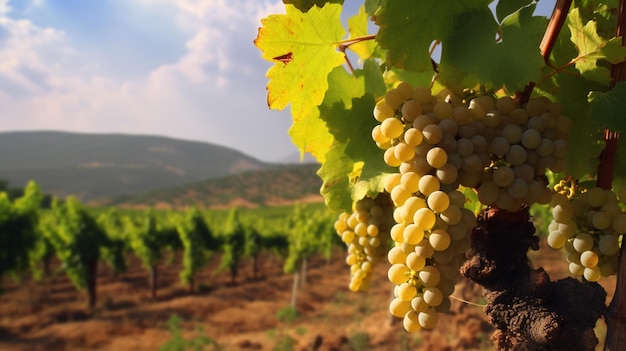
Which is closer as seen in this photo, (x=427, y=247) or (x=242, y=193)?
(x=427, y=247)

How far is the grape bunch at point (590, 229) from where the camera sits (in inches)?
40.2

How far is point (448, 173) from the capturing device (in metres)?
0.89

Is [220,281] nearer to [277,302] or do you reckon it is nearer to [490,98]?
[277,302]

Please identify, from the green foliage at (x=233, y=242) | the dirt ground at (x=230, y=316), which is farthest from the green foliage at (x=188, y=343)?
the green foliage at (x=233, y=242)

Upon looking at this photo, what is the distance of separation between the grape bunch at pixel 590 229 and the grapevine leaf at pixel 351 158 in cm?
43

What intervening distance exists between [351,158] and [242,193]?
254 ft

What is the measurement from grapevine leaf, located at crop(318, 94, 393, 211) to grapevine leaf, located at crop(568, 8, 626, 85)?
0.50 metres

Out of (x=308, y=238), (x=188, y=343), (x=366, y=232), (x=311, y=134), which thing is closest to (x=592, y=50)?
(x=311, y=134)

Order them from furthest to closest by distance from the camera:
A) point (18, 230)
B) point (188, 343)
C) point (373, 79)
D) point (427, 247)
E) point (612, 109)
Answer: point (18, 230) → point (188, 343) → point (373, 79) → point (612, 109) → point (427, 247)

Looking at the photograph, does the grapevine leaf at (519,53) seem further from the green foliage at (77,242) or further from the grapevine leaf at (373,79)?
the green foliage at (77,242)

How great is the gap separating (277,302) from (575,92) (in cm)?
1807

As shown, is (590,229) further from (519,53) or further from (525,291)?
(519,53)

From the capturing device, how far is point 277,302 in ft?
59.9

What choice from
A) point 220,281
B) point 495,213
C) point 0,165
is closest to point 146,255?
point 220,281
